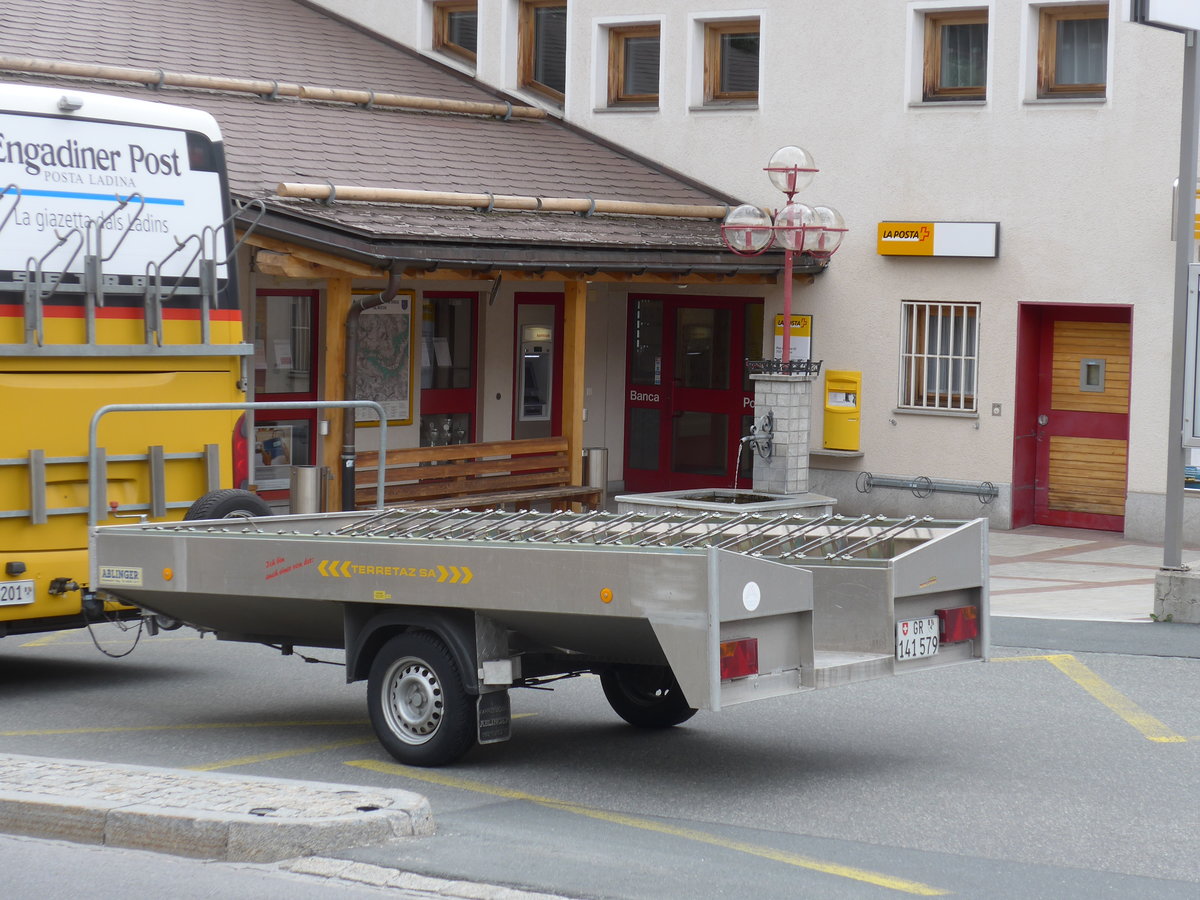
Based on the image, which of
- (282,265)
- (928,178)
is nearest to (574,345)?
(282,265)

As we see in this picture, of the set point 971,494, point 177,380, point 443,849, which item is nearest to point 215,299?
point 177,380

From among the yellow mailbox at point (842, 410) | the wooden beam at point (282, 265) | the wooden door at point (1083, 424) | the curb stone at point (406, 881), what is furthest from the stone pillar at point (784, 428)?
the curb stone at point (406, 881)

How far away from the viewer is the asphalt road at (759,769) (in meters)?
6.07

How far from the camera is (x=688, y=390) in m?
20.6

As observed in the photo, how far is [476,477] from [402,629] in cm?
958

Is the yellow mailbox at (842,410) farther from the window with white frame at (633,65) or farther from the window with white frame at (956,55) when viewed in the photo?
the window with white frame at (633,65)

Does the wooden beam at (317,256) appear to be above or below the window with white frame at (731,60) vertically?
below

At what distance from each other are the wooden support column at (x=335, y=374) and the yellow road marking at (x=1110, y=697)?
6.77 m

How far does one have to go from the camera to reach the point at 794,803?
712cm

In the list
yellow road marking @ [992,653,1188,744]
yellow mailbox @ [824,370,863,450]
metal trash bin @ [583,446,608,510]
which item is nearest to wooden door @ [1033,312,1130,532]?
yellow mailbox @ [824,370,863,450]

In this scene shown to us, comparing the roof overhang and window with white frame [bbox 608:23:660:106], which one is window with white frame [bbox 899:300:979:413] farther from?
window with white frame [bbox 608:23:660:106]

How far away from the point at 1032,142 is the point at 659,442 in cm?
584

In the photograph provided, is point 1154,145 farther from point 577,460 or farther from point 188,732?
point 188,732

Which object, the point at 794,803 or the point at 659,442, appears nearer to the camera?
the point at 794,803
